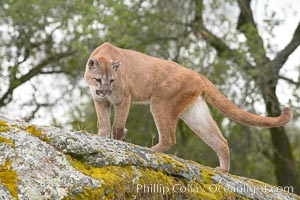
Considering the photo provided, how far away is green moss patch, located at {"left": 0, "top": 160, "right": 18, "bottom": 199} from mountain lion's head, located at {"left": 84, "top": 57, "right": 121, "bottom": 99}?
4.26 meters

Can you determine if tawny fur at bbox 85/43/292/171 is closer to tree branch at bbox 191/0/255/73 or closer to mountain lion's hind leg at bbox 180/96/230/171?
mountain lion's hind leg at bbox 180/96/230/171

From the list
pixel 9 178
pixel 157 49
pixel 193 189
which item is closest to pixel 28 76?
pixel 157 49

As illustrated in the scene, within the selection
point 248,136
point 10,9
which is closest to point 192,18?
point 248,136

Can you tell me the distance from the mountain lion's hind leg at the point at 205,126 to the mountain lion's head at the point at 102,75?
1.35m

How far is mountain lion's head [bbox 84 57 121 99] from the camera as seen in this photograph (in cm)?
1062

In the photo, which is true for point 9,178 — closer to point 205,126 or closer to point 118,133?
point 118,133

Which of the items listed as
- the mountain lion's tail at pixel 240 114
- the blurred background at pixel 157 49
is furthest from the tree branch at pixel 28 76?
the mountain lion's tail at pixel 240 114

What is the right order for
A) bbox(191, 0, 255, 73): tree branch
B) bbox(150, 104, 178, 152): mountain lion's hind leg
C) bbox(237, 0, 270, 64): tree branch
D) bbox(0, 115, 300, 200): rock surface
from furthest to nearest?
bbox(191, 0, 255, 73): tree branch → bbox(237, 0, 270, 64): tree branch → bbox(150, 104, 178, 152): mountain lion's hind leg → bbox(0, 115, 300, 200): rock surface

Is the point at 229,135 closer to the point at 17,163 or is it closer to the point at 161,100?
the point at 161,100

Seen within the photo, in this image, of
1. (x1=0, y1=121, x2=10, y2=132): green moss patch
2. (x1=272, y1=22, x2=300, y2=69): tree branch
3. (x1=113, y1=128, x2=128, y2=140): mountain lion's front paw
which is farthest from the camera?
(x1=272, y1=22, x2=300, y2=69): tree branch

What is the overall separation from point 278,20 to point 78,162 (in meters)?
16.0

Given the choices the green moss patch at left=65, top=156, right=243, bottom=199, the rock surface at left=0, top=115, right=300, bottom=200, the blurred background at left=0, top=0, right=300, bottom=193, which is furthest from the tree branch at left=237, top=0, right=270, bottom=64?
the green moss patch at left=65, top=156, right=243, bottom=199

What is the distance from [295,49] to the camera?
75.2 feet

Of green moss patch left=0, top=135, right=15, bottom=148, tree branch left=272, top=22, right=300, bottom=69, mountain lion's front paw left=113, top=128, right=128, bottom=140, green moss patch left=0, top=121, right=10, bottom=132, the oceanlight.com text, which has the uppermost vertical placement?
tree branch left=272, top=22, right=300, bottom=69
